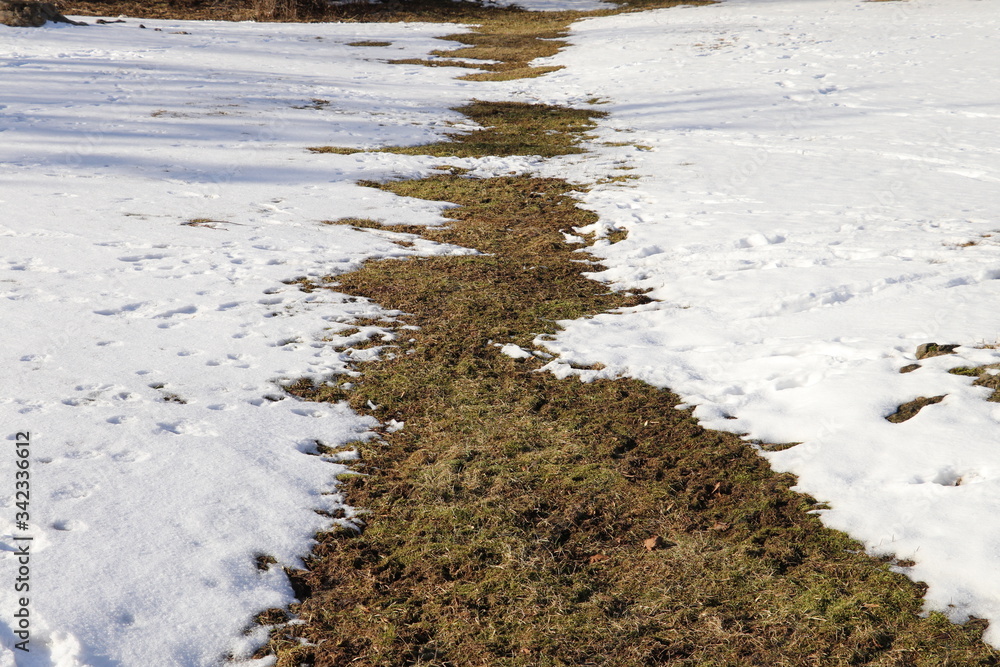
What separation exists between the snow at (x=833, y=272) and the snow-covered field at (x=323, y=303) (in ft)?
0.10

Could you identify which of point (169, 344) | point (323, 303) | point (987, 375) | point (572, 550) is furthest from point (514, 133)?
point (572, 550)

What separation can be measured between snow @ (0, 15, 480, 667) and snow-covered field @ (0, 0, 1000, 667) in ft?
0.08

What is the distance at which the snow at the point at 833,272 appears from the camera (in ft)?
13.2

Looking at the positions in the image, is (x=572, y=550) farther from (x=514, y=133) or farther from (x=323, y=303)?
(x=514, y=133)

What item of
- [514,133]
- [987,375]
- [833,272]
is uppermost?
[514,133]

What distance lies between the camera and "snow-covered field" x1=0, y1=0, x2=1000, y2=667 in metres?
3.62

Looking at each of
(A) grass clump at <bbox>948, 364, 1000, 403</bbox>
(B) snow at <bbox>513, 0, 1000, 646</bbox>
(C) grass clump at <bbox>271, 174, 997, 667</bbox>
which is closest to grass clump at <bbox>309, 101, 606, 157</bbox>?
(B) snow at <bbox>513, 0, 1000, 646</bbox>

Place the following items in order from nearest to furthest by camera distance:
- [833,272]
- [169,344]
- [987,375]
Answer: [987,375] → [169,344] → [833,272]

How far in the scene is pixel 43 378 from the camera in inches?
204

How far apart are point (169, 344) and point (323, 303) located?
1529 millimetres

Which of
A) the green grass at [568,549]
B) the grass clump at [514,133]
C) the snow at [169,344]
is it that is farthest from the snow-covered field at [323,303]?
the grass clump at [514,133]

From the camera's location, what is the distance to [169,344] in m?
5.91

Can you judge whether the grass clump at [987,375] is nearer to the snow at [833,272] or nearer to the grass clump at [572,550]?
the snow at [833,272]

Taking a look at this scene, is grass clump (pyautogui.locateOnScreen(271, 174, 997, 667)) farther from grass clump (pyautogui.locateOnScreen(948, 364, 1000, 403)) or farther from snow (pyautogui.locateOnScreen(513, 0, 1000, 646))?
grass clump (pyautogui.locateOnScreen(948, 364, 1000, 403))
